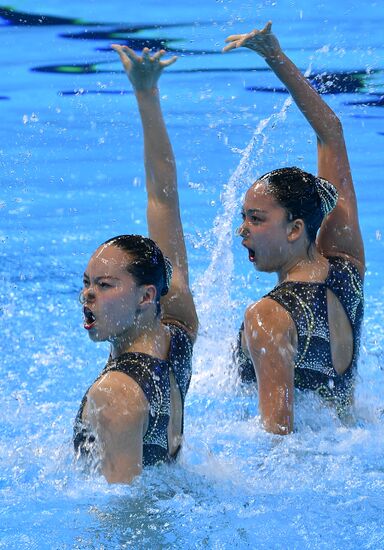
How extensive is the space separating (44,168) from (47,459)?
13.0ft

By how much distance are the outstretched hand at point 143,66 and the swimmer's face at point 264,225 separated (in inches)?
21.1

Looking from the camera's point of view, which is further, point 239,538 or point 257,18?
point 257,18

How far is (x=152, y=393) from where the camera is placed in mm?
3209

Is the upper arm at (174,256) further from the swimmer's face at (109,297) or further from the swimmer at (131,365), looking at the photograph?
the swimmer's face at (109,297)

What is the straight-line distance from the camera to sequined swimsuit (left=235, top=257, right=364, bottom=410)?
3830 mm

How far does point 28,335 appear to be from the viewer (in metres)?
5.60

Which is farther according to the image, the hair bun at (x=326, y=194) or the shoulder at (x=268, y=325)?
the hair bun at (x=326, y=194)

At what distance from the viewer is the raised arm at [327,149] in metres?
4.11

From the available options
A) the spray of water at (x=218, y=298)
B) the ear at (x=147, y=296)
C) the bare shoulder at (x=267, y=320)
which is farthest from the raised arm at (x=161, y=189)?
the spray of water at (x=218, y=298)

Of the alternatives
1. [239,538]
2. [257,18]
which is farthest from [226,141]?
[239,538]

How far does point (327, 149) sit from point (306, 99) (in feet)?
0.68

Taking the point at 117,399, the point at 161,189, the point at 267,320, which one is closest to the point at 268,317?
the point at 267,320

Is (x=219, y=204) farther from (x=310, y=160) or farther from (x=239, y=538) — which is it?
(x=239, y=538)

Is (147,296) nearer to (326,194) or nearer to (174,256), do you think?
(174,256)
